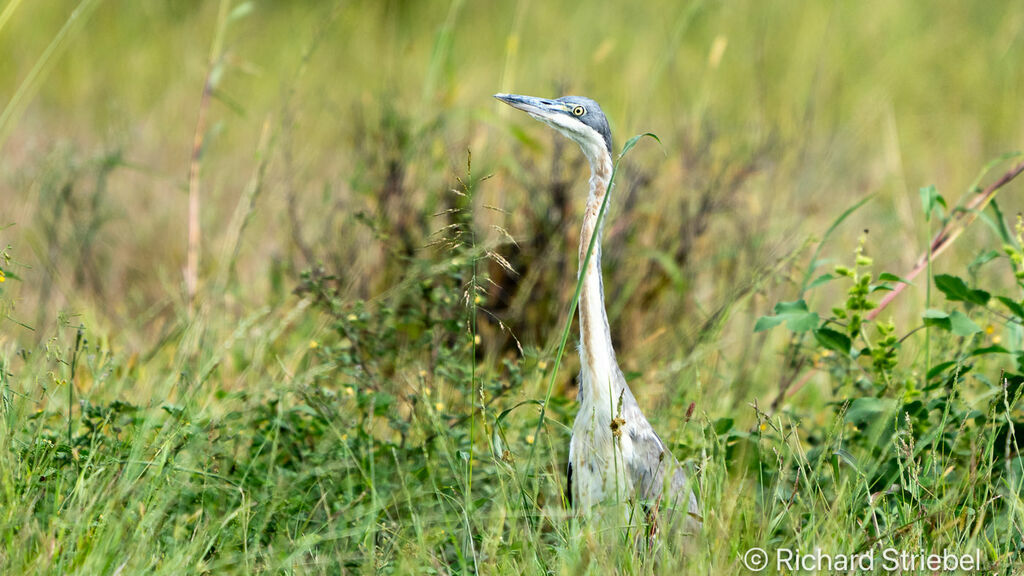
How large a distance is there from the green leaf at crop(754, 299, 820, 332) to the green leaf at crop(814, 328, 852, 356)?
8cm

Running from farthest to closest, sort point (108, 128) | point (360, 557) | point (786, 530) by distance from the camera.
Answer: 1. point (108, 128)
2. point (786, 530)
3. point (360, 557)

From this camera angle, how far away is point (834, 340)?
111 inches

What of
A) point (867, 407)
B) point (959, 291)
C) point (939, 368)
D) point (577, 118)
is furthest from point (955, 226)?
point (577, 118)

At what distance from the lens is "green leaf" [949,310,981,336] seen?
8.66 feet

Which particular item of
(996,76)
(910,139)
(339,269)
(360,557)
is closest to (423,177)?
(339,269)

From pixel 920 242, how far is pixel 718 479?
312cm

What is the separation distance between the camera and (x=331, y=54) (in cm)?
702

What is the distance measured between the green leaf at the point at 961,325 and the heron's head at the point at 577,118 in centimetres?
102

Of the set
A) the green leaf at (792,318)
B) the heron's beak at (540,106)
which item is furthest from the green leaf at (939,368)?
the heron's beak at (540,106)

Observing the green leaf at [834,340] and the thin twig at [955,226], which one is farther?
the thin twig at [955,226]

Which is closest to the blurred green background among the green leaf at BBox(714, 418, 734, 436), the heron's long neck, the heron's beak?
the heron's beak

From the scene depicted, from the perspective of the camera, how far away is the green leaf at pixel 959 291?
8.98 ft

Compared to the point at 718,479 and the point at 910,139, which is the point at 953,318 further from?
the point at 910,139

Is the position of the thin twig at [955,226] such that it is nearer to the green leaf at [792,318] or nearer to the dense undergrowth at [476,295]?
the dense undergrowth at [476,295]
